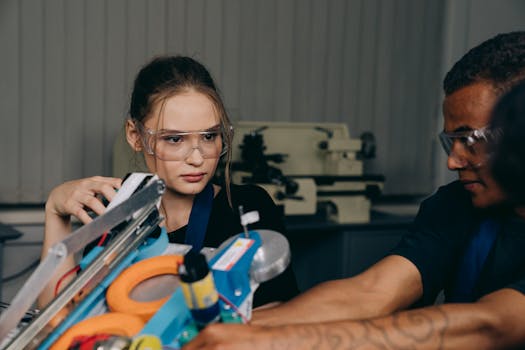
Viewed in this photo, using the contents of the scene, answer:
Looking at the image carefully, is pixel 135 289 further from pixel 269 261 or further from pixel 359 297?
pixel 359 297

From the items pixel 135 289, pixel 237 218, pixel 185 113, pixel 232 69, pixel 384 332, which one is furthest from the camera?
pixel 232 69

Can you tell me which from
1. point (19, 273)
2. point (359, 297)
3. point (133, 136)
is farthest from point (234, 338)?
point (19, 273)

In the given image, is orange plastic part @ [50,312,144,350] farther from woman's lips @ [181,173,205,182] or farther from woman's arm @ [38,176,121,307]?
woman's lips @ [181,173,205,182]

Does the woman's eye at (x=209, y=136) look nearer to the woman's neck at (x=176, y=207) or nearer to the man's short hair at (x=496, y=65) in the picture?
the woman's neck at (x=176, y=207)

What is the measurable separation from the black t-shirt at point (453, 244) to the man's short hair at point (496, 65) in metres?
0.29

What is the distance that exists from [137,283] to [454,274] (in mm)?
847

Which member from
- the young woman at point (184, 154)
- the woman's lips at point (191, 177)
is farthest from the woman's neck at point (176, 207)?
the woman's lips at point (191, 177)

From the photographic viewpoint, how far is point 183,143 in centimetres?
141

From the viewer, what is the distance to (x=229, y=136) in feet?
4.93

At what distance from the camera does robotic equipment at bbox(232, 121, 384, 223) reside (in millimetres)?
2510

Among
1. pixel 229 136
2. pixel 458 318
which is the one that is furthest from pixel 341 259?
pixel 458 318

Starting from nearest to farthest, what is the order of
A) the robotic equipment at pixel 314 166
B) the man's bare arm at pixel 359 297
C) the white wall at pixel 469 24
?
the man's bare arm at pixel 359 297
the robotic equipment at pixel 314 166
the white wall at pixel 469 24

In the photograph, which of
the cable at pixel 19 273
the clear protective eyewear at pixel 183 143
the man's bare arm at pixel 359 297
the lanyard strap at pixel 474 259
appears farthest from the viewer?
the cable at pixel 19 273

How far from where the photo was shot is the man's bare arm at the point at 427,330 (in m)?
0.84
